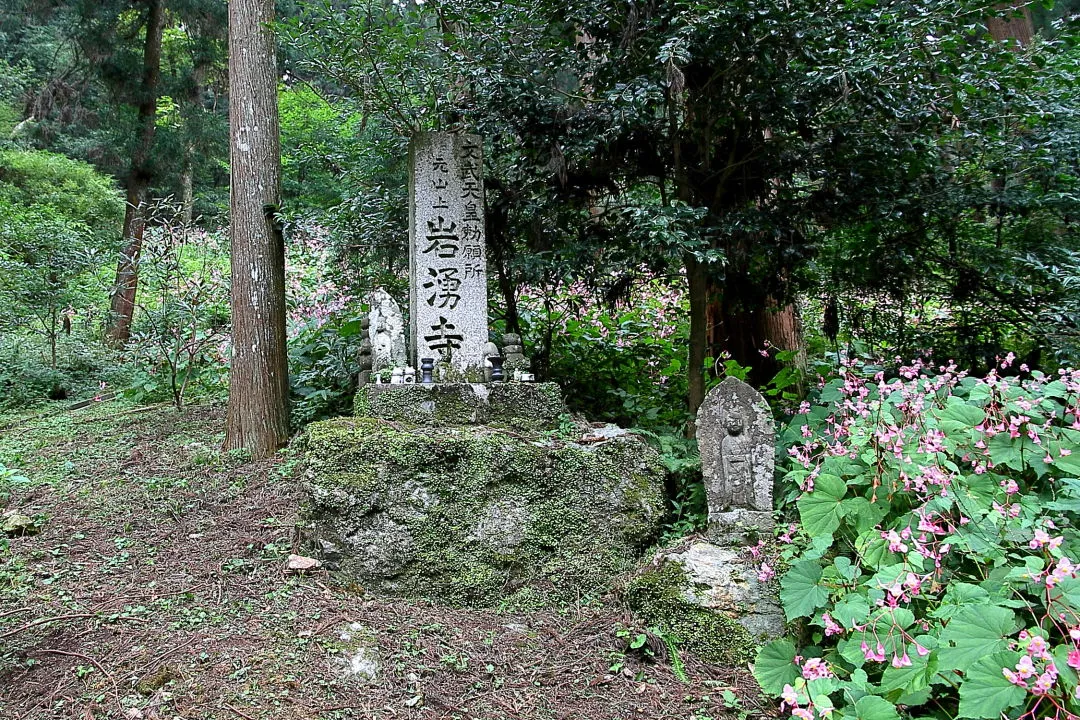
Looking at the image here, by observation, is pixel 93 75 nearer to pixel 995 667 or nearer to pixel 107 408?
pixel 107 408

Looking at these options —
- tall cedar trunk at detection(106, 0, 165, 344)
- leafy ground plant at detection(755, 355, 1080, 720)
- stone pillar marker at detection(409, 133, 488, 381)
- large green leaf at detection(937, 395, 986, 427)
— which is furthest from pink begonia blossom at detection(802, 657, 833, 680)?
tall cedar trunk at detection(106, 0, 165, 344)

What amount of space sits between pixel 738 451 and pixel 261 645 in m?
2.43

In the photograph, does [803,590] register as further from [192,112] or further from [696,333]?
[192,112]

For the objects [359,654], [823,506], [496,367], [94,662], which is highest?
[496,367]

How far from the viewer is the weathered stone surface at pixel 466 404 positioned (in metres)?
4.47

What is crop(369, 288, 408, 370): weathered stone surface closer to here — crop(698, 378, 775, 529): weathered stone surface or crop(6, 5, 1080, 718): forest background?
crop(6, 5, 1080, 718): forest background

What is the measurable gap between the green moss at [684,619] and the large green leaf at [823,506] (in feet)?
2.34

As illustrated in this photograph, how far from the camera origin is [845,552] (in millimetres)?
2877

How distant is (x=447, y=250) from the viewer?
203 inches

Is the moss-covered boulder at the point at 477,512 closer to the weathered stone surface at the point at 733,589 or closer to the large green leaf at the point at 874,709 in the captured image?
the weathered stone surface at the point at 733,589

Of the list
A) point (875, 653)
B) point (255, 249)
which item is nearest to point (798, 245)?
point (875, 653)

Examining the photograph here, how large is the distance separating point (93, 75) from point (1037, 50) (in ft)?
36.5

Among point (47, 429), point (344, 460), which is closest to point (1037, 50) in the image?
point (344, 460)

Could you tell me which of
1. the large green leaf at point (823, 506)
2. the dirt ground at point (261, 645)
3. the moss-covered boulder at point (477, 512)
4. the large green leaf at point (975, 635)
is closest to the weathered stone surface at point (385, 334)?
the moss-covered boulder at point (477, 512)
